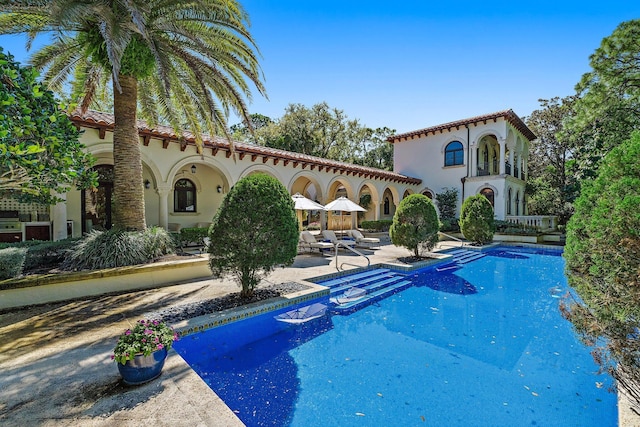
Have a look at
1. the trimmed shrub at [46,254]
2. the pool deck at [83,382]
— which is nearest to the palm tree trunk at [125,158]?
the trimmed shrub at [46,254]

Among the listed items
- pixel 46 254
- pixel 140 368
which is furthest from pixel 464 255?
pixel 46 254

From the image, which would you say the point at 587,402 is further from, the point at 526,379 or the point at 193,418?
the point at 193,418

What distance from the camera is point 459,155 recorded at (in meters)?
23.7

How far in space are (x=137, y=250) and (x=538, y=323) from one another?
9.79 m

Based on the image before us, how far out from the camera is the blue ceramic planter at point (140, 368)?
10.1 feet

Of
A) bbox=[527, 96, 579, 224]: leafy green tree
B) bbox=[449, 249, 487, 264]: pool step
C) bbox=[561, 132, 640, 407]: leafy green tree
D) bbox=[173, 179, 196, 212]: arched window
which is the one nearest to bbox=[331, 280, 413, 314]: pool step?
bbox=[561, 132, 640, 407]: leafy green tree

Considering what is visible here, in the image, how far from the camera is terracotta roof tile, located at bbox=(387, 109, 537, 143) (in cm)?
2089

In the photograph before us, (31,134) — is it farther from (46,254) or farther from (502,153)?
(502,153)

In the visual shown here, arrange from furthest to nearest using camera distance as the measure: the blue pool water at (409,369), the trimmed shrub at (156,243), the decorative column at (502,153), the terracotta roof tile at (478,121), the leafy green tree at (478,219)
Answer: the decorative column at (502,153)
the terracotta roof tile at (478,121)
the leafy green tree at (478,219)
the trimmed shrub at (156,243)
the blue pool water at (409,369)

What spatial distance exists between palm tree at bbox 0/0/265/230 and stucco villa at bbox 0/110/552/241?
1.64m

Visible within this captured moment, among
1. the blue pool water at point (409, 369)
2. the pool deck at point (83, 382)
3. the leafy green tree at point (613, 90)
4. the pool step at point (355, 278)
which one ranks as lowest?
the blue pool water at point (409, 369)

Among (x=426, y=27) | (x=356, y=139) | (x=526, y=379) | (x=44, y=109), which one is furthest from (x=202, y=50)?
(x=356, y=139)

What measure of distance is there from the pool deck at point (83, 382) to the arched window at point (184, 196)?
9587mm

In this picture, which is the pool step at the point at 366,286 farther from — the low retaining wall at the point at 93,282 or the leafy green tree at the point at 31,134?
the leafy green tree at the point at 31,134
